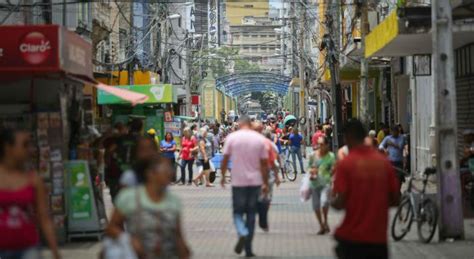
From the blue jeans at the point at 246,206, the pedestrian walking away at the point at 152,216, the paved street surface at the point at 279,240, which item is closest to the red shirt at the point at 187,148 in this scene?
the paved street surface at the point at 279,240

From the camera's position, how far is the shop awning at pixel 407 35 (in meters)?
18.3

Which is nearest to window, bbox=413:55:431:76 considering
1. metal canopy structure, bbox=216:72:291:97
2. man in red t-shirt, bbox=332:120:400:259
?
man in red t-shirt, bbox=332:120:400:259

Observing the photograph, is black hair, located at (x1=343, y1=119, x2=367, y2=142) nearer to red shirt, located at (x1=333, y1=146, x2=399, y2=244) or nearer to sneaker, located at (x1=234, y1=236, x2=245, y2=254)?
red shirt, located at (x1=333, y1=146, x2=399, y2=244)

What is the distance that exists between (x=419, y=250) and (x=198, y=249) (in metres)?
2.97

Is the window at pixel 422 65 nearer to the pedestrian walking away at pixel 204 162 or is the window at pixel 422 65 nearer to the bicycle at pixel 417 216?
the pedestrian walking away at pixel 204 162

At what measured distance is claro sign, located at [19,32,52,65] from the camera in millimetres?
13266

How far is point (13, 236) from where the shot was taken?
7.09 meters

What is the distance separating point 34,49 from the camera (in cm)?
1334

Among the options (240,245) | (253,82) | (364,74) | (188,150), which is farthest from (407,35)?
(253,82)

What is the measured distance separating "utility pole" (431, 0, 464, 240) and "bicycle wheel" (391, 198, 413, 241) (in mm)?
485

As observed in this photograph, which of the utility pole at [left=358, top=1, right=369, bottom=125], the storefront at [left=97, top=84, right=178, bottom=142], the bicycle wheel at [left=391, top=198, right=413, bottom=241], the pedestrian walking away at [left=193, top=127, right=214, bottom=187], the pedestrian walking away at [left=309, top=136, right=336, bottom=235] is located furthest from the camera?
the storefront at [left=97, top=84, right=178, bottom=142]

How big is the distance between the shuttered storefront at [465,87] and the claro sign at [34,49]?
1227cm

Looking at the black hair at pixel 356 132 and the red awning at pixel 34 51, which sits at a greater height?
the red awning at pixel 34 51

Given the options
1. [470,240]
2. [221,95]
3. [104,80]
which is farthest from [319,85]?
[470,240]
